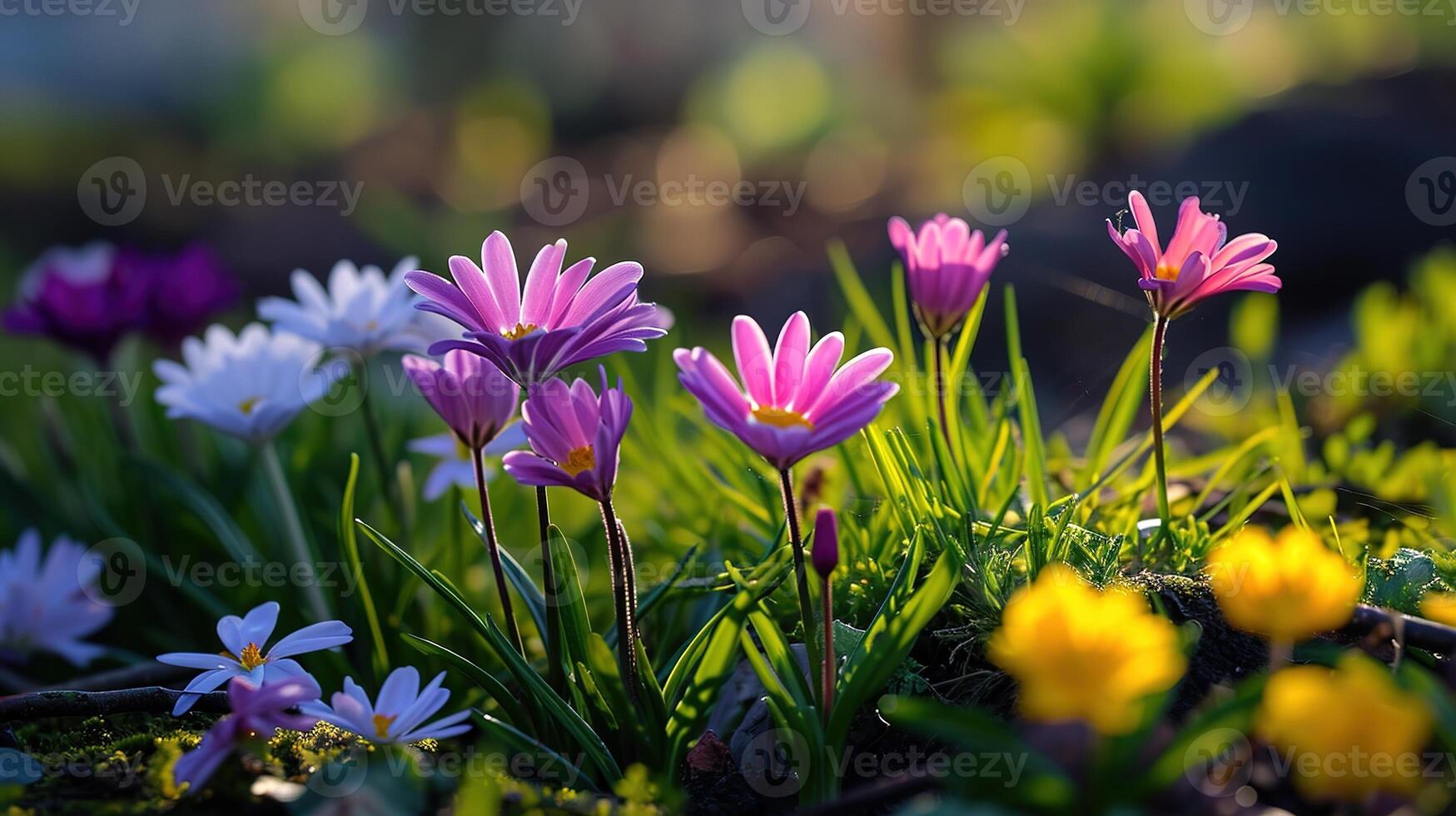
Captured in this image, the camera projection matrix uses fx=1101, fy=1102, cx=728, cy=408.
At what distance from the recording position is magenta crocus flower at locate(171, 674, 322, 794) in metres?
0.91

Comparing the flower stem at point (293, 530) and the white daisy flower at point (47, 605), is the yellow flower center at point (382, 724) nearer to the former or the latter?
the flower stem at point (293, 530)

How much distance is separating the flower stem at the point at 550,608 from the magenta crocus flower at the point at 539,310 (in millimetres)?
163

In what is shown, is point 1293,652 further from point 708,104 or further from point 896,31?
point 896,31

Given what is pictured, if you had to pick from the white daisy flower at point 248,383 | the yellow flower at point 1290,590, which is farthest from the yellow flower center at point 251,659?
the yellow flower at point 1290,590

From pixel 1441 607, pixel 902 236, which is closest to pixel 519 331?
pixel 902 236

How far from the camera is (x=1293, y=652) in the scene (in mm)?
1141

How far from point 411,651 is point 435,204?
582 centimetres

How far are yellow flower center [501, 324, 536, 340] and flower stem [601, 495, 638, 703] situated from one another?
0.19 m

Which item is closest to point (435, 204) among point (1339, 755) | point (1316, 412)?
point (1316, 412)


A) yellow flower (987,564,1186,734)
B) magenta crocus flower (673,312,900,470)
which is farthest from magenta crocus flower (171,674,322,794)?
yellow flower (987,564,1186,734)

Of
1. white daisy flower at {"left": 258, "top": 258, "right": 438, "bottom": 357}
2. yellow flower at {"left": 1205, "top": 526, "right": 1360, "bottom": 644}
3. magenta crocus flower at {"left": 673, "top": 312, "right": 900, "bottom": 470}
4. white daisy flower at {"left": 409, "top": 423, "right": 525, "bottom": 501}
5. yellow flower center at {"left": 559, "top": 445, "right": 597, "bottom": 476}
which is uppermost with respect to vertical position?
white daisy flower at {"left": 258, "top": 258, "right": 438, "bottom": 357}

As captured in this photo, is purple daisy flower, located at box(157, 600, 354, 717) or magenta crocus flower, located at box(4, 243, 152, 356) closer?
purple daisy flower, located at box(157, 600, 354, 717)

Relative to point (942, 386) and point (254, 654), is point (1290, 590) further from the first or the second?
point (254, 654)

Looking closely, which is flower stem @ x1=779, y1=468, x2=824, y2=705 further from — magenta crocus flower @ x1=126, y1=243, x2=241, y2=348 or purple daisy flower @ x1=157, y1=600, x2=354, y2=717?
magenta crocus flower @ x1=126, y1=243, x2=241, y2=348
